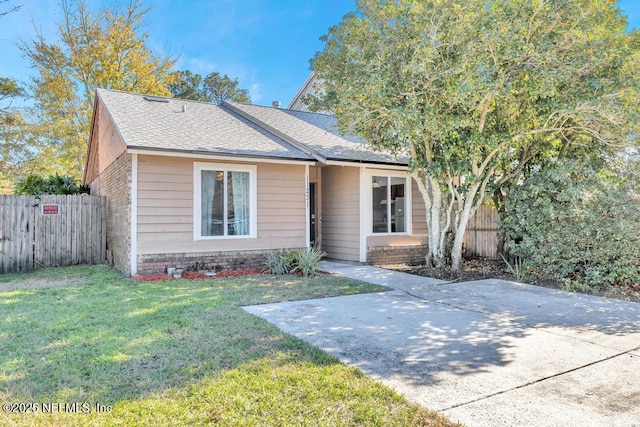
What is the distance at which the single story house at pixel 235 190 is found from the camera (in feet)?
27.2

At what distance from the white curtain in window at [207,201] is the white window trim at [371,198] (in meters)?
3.93

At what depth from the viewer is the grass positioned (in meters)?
2.68

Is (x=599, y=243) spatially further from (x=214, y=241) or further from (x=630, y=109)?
(x=214, y=241)

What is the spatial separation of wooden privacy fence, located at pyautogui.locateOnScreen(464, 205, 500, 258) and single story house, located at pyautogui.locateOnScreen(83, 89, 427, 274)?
1.53m

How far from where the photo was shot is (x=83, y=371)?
3.33m

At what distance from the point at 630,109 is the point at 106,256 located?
41.2 ft

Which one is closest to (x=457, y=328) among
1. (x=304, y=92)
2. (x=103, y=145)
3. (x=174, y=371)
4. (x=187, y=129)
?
(x=174, y=371)

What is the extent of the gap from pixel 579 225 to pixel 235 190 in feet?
23.5

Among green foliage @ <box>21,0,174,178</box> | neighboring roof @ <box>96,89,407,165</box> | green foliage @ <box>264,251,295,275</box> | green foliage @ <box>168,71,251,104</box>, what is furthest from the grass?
green foliage @ <box>168,71,251,104</box>

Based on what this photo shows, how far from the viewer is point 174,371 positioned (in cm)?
334

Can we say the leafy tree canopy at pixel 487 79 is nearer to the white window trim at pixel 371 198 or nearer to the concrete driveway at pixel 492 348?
the white window trim at pixel 371 198

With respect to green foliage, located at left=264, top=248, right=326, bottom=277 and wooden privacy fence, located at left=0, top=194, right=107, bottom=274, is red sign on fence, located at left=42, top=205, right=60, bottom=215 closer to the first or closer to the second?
wooden privacy fence, located at left=0, top=194, right=107, bottom=274

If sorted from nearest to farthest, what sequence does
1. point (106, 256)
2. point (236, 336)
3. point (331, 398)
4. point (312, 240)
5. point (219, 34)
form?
point (331, 398), point (236, 336), point (106, 256), point (312, 240), point (219, 34)

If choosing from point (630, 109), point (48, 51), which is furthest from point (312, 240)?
point (48, 51)
